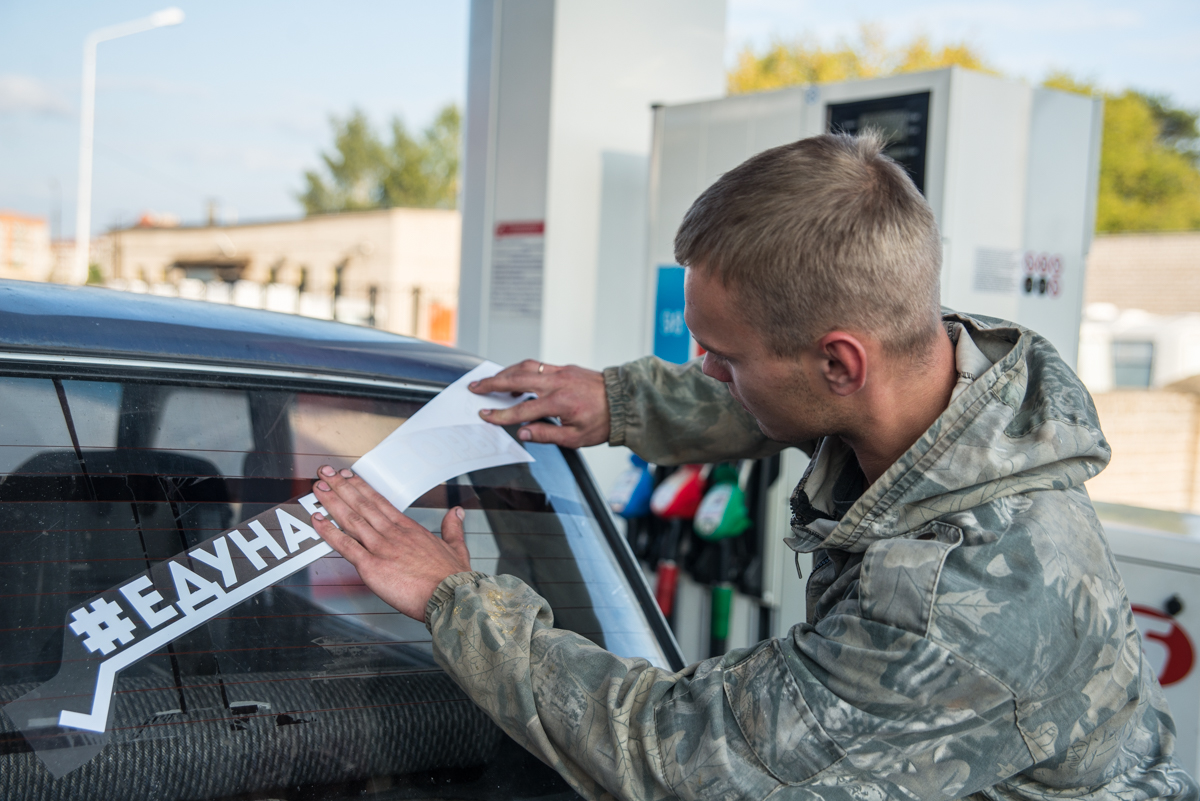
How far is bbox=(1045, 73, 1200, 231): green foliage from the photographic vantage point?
32.6 metres

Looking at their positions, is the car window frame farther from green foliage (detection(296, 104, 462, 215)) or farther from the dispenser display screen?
green foliage (detection(296, 104, 462, 215))

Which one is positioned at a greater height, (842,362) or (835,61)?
(835,61)

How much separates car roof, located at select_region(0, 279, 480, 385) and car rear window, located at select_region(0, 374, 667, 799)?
5cm

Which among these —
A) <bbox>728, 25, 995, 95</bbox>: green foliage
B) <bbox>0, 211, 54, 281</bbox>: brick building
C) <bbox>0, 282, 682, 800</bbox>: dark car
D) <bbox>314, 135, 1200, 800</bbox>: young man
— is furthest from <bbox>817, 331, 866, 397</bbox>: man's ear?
<bbox>0, 211, 54, 281</bbox>: brick building

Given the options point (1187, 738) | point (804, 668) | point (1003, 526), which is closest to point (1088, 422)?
point (1003, 526)

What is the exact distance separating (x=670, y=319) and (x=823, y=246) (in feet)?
9.75

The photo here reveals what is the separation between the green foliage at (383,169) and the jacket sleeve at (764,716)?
48218 millimetres

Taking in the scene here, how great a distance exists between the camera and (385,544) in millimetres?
1392

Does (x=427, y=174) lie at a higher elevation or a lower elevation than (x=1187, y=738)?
higher

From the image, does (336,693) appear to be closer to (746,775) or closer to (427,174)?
(746,775)

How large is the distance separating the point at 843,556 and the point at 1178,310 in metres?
27.6

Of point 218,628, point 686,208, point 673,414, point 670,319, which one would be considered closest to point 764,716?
point 218,628

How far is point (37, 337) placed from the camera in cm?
130

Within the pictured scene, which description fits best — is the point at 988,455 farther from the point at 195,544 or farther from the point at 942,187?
the point at 942,187
